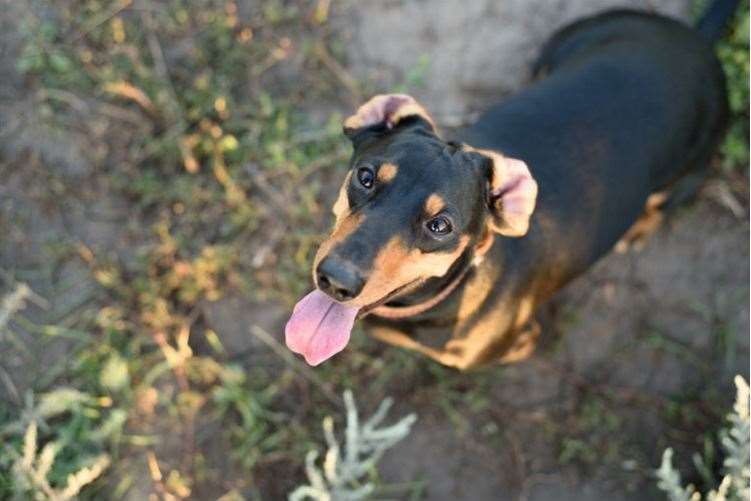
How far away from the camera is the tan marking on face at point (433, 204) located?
113 inches

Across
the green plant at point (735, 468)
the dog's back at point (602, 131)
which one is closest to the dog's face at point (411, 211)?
the dog's back at point (602, 131)

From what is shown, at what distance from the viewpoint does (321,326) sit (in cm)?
305

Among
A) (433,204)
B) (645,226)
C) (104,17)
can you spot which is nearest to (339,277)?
(433,204)

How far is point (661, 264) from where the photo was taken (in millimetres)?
4680

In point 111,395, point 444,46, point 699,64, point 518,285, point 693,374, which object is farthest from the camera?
point 444,46

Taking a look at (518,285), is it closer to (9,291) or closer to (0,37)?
(9,291)

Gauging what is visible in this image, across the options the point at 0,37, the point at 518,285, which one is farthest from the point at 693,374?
the point at 0,37

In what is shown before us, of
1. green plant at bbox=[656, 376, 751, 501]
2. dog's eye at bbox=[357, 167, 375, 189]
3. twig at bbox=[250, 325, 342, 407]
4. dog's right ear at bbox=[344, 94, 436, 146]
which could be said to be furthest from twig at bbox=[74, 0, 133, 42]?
green plant at bbox=[656, 376, 751, 501]

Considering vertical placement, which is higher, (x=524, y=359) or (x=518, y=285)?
(x=518, y=285)

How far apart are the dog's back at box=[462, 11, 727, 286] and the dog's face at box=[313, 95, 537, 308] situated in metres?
0.47

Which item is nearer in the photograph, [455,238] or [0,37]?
[455,238]

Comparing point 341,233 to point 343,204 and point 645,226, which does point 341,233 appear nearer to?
point 343,204

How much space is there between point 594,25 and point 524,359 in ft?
6.51

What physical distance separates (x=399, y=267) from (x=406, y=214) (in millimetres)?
206
